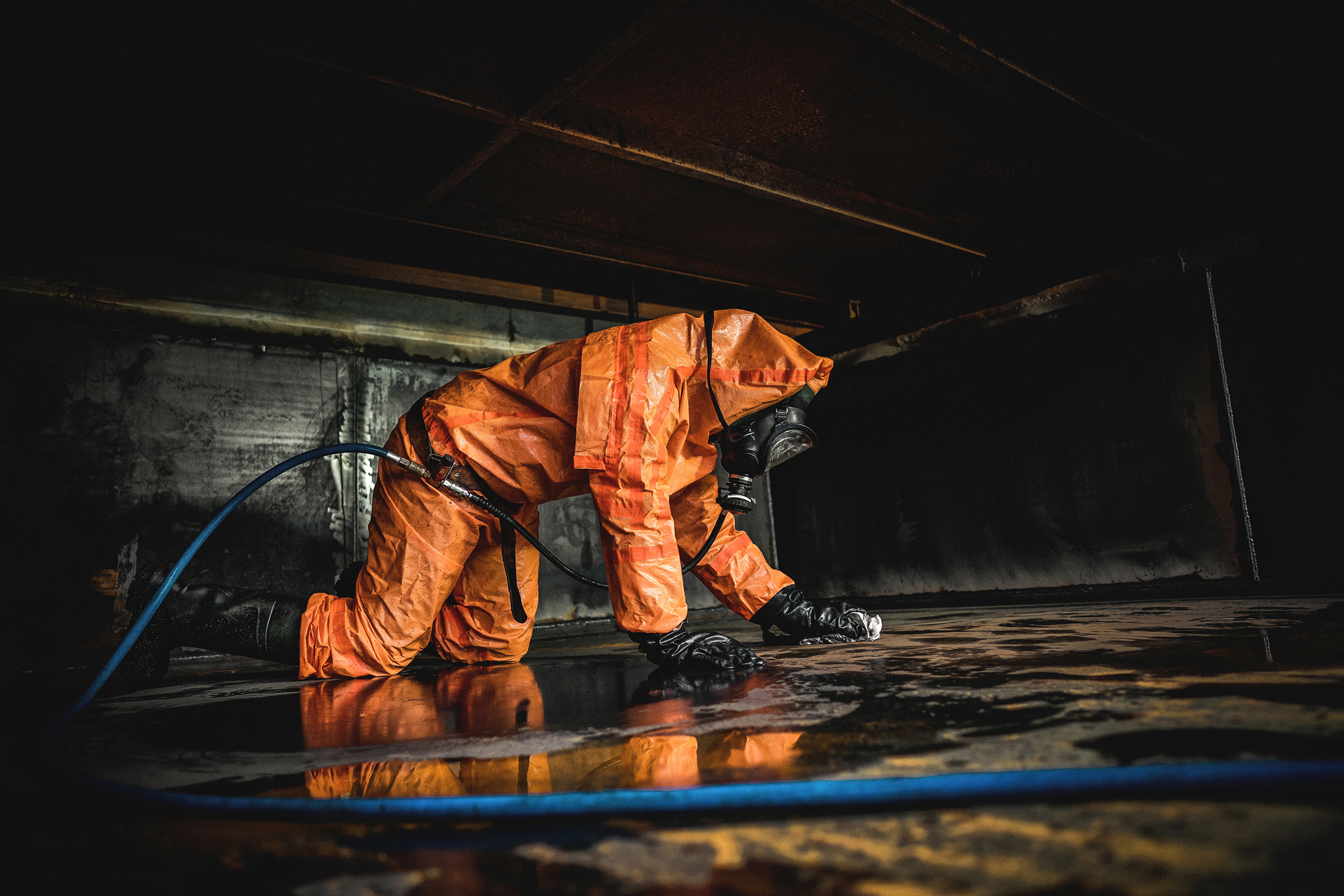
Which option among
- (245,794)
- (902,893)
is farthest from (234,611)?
(902,893)

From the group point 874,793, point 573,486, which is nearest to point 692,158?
point 573,486

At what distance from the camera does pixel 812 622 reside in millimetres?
2588

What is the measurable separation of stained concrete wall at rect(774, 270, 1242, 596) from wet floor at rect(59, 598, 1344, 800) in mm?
1462

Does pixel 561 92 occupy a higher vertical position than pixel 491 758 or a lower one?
higher

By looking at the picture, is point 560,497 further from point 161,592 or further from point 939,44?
point 939,44

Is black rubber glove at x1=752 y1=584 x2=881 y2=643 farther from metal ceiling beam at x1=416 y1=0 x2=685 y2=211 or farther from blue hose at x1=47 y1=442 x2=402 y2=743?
metal ceiling beam at x1=416 y1=0 x2=685 y2=211

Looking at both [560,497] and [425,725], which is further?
[560,497]

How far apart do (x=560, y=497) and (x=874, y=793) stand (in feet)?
5.95

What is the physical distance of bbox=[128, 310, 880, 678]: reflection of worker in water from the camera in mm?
2037

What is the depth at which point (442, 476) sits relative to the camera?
236 cm

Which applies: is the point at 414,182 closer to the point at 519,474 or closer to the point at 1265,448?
the point at 519,474

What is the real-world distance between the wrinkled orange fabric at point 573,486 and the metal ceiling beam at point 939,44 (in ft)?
3.46

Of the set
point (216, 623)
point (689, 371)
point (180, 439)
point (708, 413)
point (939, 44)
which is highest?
point (939, 44)

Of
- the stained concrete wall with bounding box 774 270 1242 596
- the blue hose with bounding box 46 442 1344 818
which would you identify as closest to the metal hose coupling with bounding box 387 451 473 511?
the blue hose with bounding box 46 442 1344 818
